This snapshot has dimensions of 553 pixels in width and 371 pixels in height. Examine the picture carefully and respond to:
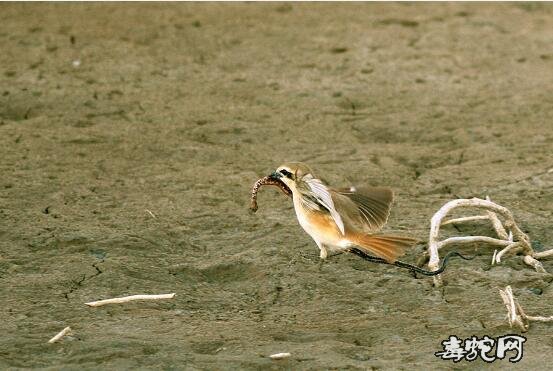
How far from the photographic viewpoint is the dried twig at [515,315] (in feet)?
14.9

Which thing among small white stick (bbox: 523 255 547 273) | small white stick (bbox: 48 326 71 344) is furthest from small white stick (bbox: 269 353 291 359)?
small white stick (bbox: 523 255 547 273)

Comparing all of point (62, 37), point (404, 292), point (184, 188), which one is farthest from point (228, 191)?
point (62, 37)

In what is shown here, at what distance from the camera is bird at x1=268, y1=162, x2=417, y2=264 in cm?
498

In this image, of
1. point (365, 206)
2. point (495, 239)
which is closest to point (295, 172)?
point (365, 206)

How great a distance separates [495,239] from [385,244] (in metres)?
0.63

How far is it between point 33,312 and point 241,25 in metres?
4.45

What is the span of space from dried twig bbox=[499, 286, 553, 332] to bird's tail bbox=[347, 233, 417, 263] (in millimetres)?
498

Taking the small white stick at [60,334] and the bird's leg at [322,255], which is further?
the bird's leg at [322,255]

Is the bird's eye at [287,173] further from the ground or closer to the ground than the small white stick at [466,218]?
further from the ground

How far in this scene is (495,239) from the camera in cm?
529

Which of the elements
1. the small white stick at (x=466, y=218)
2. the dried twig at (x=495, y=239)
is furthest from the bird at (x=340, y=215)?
the small white stick at (x=466, y=218)

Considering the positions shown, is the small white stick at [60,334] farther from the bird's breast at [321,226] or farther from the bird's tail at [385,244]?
the bird's tail at [385,244]

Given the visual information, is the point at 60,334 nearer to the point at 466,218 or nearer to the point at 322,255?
the point at 322,255

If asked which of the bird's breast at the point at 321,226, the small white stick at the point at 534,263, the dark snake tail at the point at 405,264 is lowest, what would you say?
the small white stick at the point at 534,263
